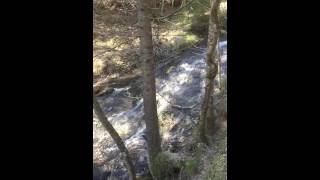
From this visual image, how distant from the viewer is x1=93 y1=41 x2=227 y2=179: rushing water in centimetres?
855

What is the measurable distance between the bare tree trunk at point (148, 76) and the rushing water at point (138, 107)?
2.49 feet

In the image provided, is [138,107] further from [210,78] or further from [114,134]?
[210,78]

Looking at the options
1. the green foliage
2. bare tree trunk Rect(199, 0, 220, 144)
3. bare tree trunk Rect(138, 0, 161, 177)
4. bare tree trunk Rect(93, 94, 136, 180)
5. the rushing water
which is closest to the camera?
the green foliage

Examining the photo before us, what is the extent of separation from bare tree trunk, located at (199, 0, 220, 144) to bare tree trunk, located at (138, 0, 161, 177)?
107cm

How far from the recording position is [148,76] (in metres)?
7.26

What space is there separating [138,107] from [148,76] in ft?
10.8

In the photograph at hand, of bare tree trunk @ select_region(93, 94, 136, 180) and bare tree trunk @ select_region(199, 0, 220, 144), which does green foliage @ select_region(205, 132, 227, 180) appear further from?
bare tree trunk @ select_region(93, 94, 136, 180)

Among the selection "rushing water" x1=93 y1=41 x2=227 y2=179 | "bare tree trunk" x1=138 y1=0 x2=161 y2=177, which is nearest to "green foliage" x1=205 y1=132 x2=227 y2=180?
"bare tree trunk" x1=138 y1=0 x2=161 y2=177

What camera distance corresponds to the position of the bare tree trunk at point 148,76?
6898 mm

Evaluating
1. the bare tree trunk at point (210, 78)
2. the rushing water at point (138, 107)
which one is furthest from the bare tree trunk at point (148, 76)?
the bare tree trunk at point (210, 78)
